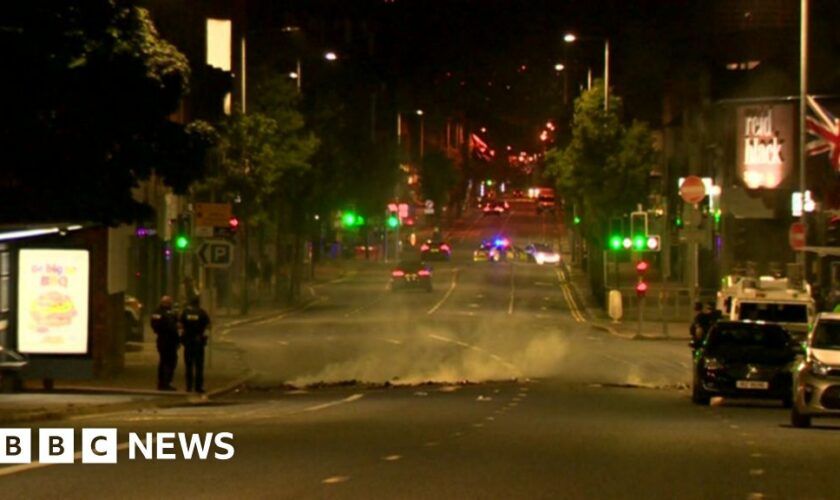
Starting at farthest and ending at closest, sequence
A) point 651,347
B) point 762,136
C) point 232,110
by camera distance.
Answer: point 232,110, point 762,136, point 651,347

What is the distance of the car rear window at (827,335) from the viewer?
21.2 meters

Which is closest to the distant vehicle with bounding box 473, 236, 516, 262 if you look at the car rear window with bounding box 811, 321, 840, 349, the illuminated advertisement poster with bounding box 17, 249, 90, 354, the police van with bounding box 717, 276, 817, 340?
the police van with bounding box 717, 276, 817, 340

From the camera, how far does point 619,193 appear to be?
71.6 metres

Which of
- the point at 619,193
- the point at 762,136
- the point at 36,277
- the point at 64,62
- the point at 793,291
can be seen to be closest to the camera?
the point at 64,62

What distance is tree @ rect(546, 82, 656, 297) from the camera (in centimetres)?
7125

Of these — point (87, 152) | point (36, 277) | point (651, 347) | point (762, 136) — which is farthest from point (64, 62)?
point (762, 136)

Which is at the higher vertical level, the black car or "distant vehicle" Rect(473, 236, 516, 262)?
"distant vehicle" Rect(473, 236, 516, 262)

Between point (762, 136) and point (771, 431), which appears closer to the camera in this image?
point (771, 431)

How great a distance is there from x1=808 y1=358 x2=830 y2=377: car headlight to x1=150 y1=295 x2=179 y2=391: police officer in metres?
12.6

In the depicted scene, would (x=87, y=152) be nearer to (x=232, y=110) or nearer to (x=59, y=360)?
(x=59, y=360)

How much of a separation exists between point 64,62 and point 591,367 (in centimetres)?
1786

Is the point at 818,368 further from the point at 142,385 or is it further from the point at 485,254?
the point at 485,254

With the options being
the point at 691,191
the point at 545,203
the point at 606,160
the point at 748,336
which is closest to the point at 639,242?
the point at 691,191

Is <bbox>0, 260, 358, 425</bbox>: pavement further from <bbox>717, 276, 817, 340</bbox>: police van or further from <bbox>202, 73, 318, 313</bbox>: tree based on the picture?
<bbox>202, 73, 318, 313</bbox>: tree
